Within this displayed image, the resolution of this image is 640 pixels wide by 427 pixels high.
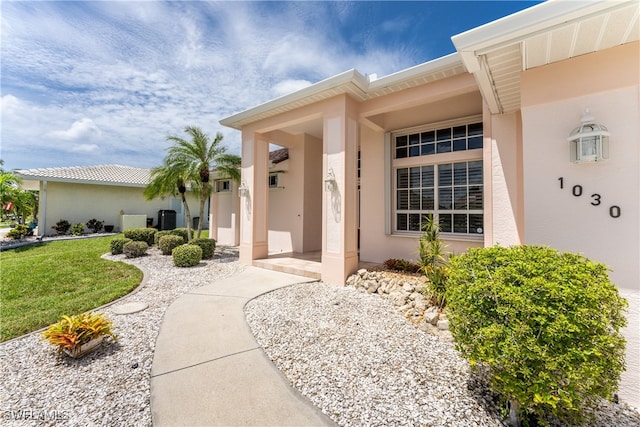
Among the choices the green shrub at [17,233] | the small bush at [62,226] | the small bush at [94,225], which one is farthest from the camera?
the small bush at [94,225]

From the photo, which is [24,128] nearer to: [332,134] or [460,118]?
[332,134]

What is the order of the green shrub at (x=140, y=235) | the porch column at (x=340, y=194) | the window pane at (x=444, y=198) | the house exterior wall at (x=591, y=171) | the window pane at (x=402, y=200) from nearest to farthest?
the house exterior wall at (x=591, y=171)
the porch column at (x=340, y=194)
the window pane at (x=444, y=198)
the window pane at (x=402, y=200)
the green shrub at (x=140, y=235)

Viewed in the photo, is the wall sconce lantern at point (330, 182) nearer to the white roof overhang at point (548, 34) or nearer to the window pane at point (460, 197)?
the window pane at point (460, 197)

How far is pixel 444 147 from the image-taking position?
7.56 m

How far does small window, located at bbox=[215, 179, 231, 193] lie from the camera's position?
1415cm

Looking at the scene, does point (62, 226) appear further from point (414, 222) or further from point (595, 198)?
point (595, 198)

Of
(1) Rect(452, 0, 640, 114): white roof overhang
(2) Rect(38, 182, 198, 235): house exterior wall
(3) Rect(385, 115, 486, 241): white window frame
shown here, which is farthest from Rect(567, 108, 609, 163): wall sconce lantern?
(2) Rect(38, 182, 198, 235): house exterior wall

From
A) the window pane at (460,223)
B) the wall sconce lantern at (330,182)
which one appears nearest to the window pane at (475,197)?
the window pane at (460,223)

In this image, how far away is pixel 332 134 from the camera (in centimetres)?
696

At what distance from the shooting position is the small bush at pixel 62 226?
1670 cm

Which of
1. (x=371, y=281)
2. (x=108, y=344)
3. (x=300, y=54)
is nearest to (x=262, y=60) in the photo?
(x=300, y=54)

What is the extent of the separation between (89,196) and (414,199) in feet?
72.2

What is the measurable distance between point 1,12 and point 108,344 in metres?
6.57

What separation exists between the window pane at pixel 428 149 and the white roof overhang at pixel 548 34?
371 cm
